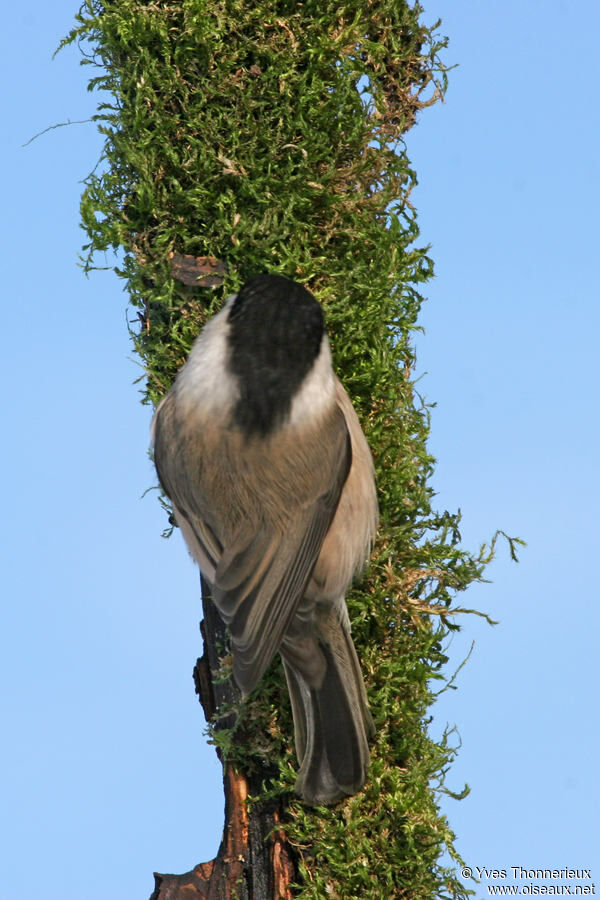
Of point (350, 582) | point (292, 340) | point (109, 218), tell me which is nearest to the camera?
point (292, 340)

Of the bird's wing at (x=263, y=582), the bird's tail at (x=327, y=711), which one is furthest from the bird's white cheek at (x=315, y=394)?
the bird's tail at (x=327, y=711)

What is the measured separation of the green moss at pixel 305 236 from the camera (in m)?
3.33

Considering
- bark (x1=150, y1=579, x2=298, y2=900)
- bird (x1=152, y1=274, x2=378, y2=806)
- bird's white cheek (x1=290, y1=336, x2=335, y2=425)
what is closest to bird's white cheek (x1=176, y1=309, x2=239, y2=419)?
bird (x1=152, y1=274, x2=378, y2=806)

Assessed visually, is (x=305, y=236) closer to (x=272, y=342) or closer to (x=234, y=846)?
(x=272, y=342)

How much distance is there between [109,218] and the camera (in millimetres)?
3506

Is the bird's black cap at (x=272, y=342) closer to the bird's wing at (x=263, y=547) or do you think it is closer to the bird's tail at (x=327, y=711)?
the bird's wing at (x=263, y=547)

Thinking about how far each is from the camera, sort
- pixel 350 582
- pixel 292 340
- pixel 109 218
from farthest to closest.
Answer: pixel 109 218, pixel 350 582, pixel 292 340

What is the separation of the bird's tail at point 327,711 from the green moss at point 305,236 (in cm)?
8

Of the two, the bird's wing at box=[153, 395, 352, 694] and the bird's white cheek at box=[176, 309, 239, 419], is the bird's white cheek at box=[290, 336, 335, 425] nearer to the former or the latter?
the bird's wing at box=[153, 395, 352, 694]

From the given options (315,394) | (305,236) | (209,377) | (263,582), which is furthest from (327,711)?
(305,236)

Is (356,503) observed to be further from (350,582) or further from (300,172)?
(300,172)

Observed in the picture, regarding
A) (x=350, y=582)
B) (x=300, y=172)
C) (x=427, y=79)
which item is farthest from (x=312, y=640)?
(x=427, y=79)

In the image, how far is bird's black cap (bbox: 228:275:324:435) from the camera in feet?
9.92

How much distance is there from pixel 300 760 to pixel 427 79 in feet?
7.27
